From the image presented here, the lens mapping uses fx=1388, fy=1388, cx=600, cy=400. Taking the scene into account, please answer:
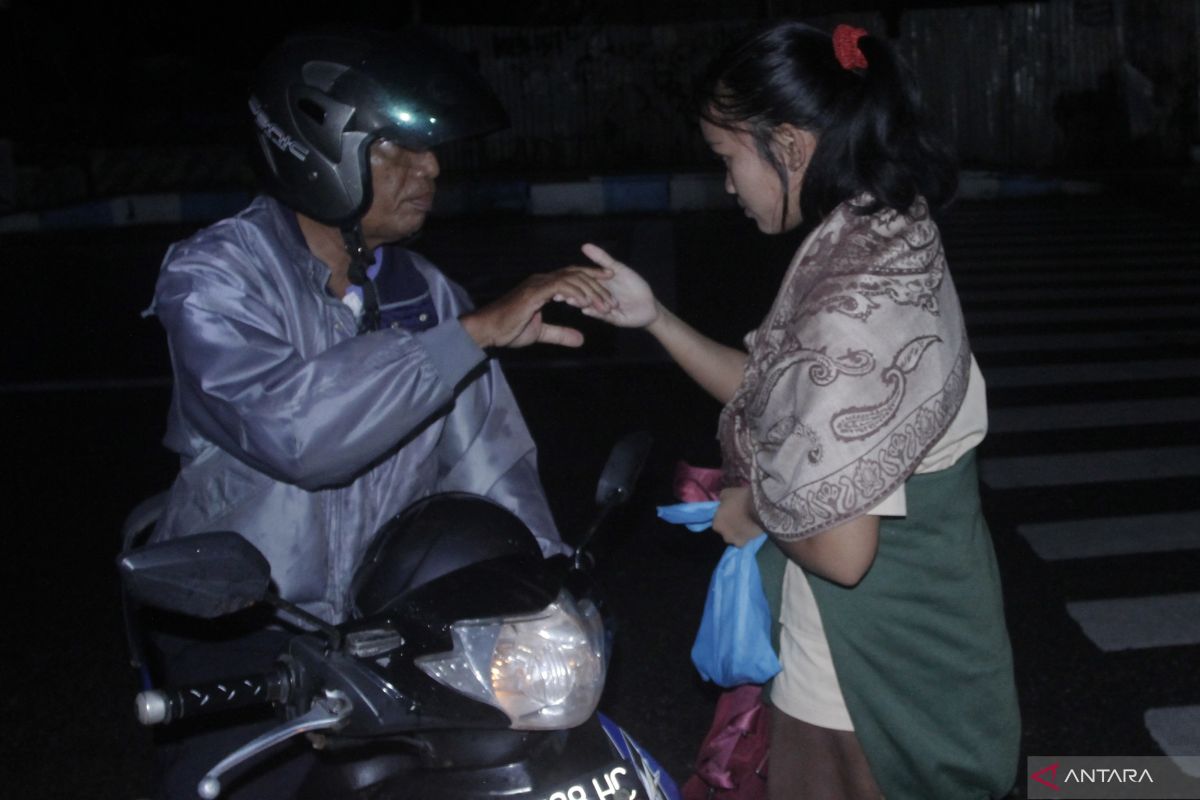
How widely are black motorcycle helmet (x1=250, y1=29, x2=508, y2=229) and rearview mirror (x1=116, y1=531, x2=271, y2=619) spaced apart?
3.00 feet

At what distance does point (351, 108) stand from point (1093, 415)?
5665 mm

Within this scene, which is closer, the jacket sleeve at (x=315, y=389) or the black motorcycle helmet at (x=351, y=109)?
the jacket sleeve at (x=315, y=389)

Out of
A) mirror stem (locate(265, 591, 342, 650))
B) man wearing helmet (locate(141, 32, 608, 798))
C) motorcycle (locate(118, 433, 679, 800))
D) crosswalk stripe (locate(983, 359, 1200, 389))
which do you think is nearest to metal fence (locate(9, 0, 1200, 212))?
crosswalk stripe (locate(983, 359, 1200, 389))

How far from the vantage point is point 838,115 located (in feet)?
6.98

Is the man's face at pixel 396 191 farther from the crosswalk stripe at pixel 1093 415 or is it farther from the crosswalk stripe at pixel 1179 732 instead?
the crosswalk stripe at pixel 1093 415

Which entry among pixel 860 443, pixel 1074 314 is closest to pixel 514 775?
pixel 860 443

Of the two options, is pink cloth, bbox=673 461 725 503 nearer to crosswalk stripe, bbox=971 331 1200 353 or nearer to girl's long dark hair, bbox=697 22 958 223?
girl's long dark hair, bbox=697 22 958 223

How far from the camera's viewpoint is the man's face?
2555 mm

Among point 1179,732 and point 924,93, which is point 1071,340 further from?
point 924,93

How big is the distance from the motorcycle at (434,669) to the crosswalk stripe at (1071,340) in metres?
7.00

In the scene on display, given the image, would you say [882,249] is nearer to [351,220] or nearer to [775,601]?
[775,601]

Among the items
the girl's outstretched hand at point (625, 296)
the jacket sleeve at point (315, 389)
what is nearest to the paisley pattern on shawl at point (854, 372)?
the jacket sleeve at point (315, 389)

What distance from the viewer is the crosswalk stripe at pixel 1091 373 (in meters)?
7.86

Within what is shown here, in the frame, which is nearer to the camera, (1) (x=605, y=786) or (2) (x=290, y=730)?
(2) (x=290, y=730)
